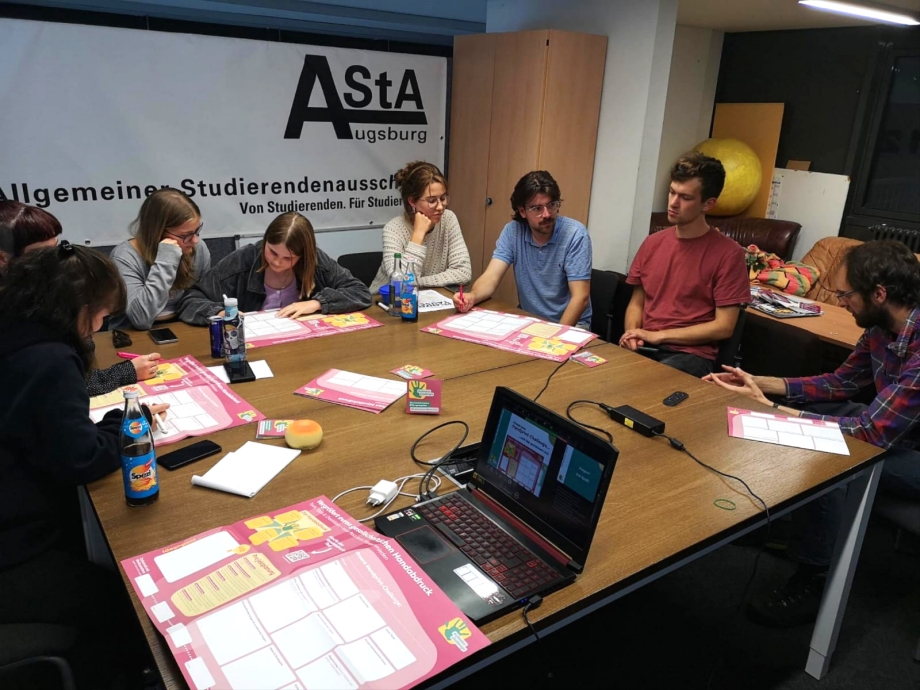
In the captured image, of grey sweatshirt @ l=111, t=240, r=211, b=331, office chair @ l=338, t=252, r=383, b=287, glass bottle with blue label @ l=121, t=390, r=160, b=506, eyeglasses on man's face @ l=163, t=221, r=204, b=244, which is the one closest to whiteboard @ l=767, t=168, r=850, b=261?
office chair @ l=338, t=252, r=383, b=287

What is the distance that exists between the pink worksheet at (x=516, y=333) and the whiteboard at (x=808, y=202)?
9.92ft

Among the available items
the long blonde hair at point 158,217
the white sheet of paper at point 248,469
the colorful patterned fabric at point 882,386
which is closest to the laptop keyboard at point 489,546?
the white sheet of paper at point 248,469

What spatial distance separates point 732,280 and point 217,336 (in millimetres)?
1991

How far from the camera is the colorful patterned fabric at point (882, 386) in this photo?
180 centimetres

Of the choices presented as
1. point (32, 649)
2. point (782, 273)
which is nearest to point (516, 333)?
point (32, 649)

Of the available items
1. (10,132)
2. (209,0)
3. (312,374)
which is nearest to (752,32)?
(209,0)

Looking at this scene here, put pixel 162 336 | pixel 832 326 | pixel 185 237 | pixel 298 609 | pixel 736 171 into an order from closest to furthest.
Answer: pixel 298 609, pixel 162 336, pixel 185 237, pixel 832 326, pixel 736 171

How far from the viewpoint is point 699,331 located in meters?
2.63

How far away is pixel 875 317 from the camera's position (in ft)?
6.54

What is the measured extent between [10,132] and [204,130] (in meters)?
0.95

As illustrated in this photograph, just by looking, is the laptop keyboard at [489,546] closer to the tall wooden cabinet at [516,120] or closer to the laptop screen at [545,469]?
the laptop screen at [545,469]

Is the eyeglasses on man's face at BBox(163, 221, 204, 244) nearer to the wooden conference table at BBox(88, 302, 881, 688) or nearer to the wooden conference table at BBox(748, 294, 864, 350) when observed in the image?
the wooden conference table at BBox(88, 302, 881, 688)

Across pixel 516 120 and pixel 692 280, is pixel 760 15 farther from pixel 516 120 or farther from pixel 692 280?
pixel 692 280

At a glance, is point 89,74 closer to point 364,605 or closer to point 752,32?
point 364,605
